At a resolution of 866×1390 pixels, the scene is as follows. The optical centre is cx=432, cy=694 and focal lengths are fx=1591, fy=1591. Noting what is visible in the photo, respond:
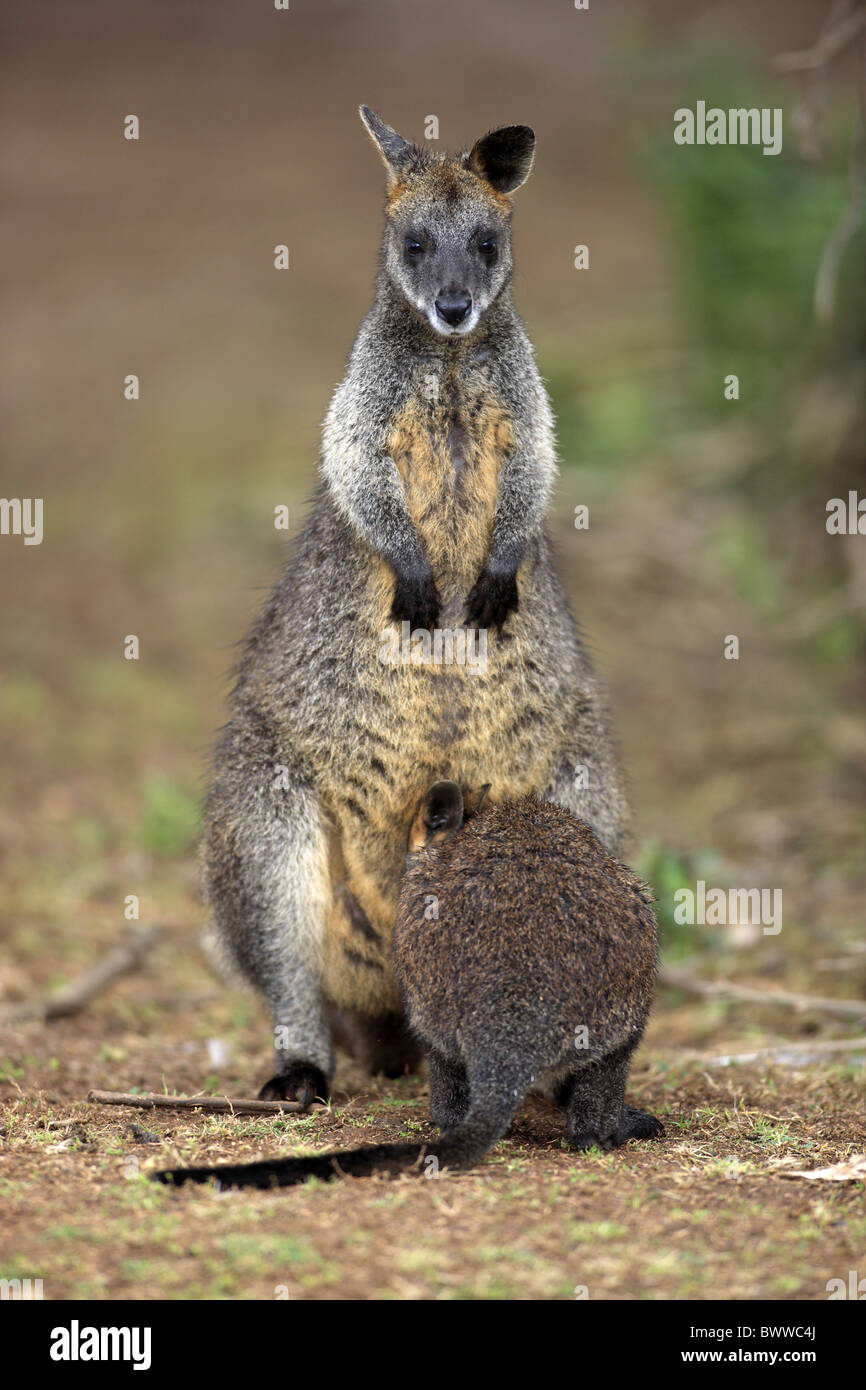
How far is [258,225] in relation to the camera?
21.8 metres

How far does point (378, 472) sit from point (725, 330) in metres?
8.18

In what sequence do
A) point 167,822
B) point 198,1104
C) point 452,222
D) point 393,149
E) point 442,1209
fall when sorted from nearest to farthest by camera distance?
point 442,1209 < point 198,1104 < point 452,222 < point 393,149 < point 167,822

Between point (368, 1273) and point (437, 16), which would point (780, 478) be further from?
point (437, 16)

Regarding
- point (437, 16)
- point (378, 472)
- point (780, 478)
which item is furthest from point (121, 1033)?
point (437, 16)

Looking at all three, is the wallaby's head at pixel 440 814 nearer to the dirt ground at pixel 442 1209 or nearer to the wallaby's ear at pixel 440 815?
the wallaby's ear at pixel 440 815

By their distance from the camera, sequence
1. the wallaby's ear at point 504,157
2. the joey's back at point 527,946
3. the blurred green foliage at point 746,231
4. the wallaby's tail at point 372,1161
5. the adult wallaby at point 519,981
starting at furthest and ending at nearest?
the blurred green foliage at point 746,231 → the wallaby's ear at point 504,157 → the joey's back at point 527,946 → the adult wallaby at point 519,981 → the wallaby's tail at point 372,1161

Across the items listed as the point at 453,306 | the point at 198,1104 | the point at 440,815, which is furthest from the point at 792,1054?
the point at 453,306

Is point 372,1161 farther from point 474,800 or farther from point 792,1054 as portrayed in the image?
point 792,1054

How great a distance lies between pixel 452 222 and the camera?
5562mm

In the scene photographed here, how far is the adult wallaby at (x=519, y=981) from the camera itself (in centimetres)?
450

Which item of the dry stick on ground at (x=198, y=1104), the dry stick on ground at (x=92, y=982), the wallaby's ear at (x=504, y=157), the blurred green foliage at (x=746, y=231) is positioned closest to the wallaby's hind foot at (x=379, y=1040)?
the dry stick on ground at (x=198, y=1104)

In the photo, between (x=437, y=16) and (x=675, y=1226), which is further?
(x=437, y=16)

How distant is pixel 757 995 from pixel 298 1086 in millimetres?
2286

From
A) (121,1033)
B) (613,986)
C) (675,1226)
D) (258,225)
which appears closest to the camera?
(675,1226)
